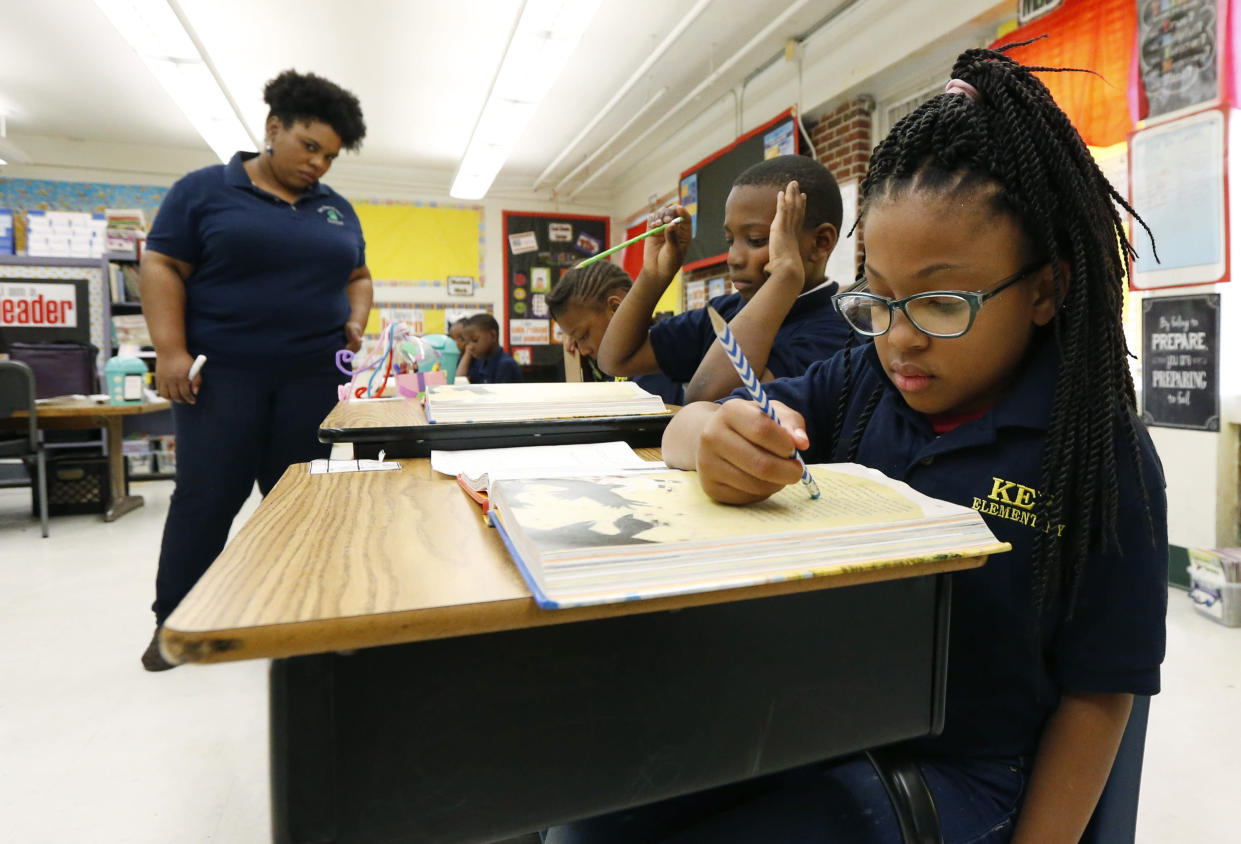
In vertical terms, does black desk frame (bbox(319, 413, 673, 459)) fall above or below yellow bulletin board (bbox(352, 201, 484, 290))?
below

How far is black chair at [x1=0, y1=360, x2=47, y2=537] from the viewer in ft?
10.1

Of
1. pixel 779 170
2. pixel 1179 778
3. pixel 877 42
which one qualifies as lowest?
pixel 1179 778

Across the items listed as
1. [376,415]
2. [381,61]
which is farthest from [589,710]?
[381,61]

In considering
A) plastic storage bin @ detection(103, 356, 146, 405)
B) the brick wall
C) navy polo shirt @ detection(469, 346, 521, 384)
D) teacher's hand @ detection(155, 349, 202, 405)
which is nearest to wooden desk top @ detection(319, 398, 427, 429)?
teacher's hand @ detection(155, 349, 202, 405)

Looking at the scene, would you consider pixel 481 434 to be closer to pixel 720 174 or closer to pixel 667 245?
pixel 667 245

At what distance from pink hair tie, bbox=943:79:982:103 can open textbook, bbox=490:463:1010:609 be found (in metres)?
0.39

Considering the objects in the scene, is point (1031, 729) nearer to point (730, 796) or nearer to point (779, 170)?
point (730, 796)

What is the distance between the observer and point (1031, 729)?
615 millimetres

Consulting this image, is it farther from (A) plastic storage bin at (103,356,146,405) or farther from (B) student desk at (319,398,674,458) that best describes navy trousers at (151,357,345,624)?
(A) plastic storage bin at (103,356,146,405)

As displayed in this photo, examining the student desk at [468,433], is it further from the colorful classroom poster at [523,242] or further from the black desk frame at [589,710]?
the colorful classroom poster at [523,242]

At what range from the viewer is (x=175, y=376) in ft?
5.20

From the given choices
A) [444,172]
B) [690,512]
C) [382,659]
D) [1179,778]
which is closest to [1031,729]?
[690,512]

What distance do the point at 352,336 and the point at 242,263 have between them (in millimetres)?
321

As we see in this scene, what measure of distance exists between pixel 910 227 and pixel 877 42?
388 centimetres
